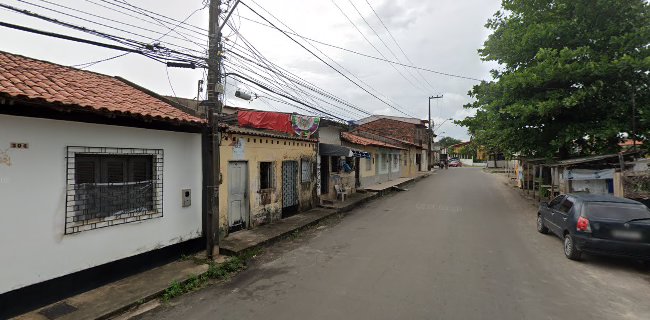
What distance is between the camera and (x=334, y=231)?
10359mm

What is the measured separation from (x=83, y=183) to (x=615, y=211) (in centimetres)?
1022

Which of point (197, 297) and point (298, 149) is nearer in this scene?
point (197, 297)

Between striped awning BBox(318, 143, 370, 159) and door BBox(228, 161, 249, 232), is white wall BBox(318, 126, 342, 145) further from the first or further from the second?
door BBox(228, 161, 249, 232)

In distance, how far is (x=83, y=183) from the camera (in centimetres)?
570

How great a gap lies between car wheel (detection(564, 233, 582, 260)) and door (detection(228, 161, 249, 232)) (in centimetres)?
791

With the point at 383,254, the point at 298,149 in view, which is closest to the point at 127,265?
the point at 383,254

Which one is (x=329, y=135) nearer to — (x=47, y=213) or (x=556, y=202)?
(x=556, y=202)

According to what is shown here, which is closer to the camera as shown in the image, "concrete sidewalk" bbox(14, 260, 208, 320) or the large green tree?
"concrete sidewalk" bbox(14, 260, 208, 320)

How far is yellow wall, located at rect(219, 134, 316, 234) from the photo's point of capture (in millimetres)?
8836

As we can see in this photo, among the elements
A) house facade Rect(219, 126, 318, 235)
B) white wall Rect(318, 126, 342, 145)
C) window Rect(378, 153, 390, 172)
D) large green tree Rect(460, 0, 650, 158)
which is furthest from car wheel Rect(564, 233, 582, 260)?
window Rect(378, 153, 390, 172)

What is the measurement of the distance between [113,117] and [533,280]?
790cm

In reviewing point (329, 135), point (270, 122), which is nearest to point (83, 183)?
point (270, 122)

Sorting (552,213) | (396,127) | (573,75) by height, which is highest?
(396,127)

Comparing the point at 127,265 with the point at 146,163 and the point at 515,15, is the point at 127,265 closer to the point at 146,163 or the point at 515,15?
the point at 146,163
